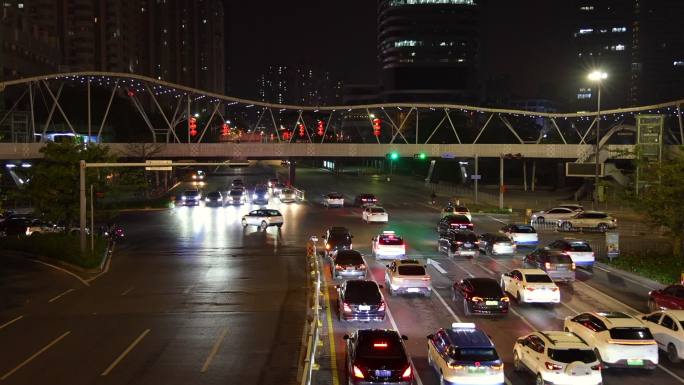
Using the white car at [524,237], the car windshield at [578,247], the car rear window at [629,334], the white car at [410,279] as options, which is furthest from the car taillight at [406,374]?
the white car at [524,237]

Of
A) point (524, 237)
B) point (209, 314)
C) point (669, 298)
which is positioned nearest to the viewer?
point (669, 298)

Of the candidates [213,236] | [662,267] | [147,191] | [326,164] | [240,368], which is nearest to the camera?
[240,368]

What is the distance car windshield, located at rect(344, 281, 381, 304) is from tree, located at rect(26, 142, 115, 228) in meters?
26.3

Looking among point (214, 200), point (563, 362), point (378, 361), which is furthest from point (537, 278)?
point (214, 200)

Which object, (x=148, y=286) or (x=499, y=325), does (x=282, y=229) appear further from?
(x=499, y=325)

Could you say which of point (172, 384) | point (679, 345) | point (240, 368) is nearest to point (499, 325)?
point (679, 345)

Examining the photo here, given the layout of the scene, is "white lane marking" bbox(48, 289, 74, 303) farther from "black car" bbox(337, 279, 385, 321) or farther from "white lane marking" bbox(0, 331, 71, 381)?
"black car" bbox(337, 279, 385, 321)

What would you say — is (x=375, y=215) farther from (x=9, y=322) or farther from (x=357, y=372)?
(x=357, y=372)

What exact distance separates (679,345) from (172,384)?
13.3m

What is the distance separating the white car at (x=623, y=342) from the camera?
18.4 metres

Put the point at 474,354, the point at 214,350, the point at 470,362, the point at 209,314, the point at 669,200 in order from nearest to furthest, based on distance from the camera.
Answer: the point at 470,362, the point at 474,354, the point at 214,350, the point at 209,314, the point at 669,200

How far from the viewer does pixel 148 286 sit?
31.7 metres

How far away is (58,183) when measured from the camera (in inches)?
1731

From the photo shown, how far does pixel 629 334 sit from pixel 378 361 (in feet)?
23.2
